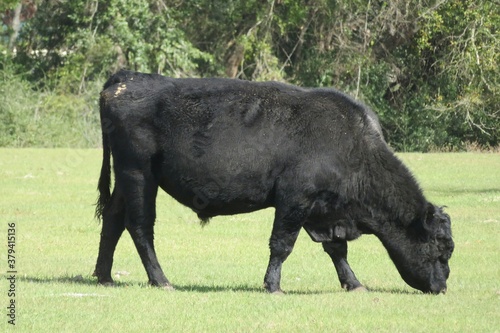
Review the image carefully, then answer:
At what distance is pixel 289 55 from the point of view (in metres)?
43.5

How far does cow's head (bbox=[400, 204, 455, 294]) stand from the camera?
36.4 ft

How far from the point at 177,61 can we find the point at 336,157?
30276mm

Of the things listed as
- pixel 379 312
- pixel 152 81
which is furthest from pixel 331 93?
pixel 379 312

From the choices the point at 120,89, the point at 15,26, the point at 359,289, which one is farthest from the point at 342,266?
the point at 15,26

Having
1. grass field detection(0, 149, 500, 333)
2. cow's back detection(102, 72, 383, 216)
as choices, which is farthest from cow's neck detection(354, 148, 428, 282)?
grass field detection(0, 149, 500, 333)

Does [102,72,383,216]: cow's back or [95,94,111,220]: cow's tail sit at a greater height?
[102,72,383,216]: cow's back

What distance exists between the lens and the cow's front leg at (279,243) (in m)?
11.1

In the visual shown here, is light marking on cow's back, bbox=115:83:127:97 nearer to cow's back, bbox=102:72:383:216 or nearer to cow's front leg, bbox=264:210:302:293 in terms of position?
cow's back, bbox=102:72:383:216

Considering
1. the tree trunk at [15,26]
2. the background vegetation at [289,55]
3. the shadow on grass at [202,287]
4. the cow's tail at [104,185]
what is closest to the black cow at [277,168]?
the shadow on grass at [202,287]

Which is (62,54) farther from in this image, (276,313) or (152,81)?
(276,313)

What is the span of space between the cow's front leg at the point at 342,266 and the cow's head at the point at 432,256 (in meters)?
0.62

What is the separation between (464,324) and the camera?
9242 mm

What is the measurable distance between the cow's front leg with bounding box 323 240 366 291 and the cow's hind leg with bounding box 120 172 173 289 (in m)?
1.88

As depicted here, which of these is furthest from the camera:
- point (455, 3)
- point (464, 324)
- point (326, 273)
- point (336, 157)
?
point (455, 3)
